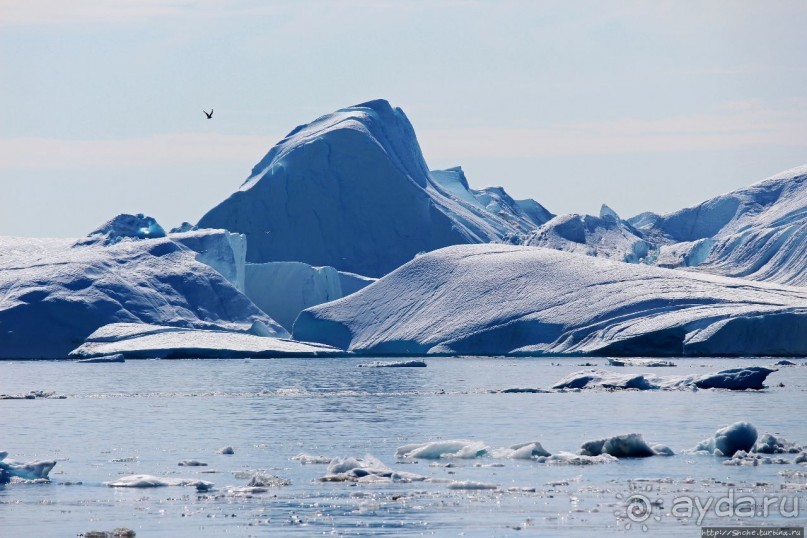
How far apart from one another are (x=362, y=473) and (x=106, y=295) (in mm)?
91024

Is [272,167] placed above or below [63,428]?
above

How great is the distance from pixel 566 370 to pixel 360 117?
3478 inches

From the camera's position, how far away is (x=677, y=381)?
5888 cm

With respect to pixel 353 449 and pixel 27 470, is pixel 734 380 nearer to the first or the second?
pixel 353 449

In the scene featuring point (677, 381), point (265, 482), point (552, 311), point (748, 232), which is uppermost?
point (748, 232)

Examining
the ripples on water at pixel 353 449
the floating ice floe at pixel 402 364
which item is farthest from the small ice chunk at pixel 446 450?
the floating ice floe at pixel 402 364

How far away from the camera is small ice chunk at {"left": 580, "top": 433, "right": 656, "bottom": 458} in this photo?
102 feet

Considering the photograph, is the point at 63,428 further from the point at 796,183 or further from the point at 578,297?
the point at 796,183

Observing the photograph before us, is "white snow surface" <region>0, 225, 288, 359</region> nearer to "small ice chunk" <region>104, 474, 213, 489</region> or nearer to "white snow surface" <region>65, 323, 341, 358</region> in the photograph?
"white snow surface" <region>65, 323, 341, 358</region>

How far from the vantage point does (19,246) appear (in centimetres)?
13362

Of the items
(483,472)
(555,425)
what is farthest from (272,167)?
(483,472)

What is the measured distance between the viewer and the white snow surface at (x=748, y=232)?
13700 cm

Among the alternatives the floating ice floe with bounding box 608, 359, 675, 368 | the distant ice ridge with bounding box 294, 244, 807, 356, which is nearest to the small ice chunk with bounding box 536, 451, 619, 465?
the floating ice floe with bounding box 608, 359, 675, 368

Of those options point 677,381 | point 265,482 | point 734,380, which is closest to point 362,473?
point 265,482
